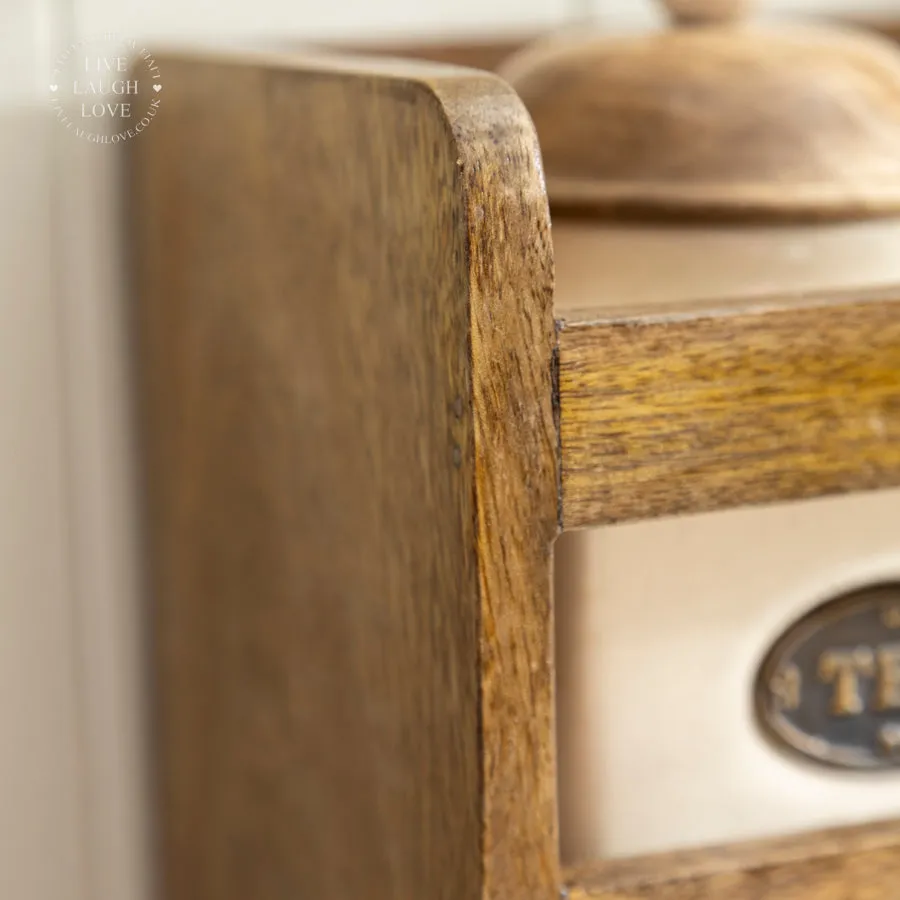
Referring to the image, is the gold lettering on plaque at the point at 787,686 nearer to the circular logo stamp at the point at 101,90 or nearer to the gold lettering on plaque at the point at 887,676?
the gold lettering on plaque at the point at 887,676

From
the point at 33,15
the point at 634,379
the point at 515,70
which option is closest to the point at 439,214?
→ the point at 634,379

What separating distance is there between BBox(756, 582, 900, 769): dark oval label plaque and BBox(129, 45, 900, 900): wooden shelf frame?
32 mm

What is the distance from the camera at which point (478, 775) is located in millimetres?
315

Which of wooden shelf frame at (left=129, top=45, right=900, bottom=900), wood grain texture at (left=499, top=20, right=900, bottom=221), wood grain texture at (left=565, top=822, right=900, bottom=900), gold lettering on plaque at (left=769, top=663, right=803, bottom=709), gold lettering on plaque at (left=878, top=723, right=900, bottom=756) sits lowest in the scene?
wood grain texture at (left=565, top=822, right=900, bottom=900)

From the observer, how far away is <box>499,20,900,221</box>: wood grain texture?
0.36 m

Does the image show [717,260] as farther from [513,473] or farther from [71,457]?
[71,457]

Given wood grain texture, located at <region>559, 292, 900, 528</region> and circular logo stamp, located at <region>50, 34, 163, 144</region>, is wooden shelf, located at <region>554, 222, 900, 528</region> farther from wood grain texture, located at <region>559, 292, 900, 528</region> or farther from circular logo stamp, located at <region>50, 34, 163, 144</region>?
circular logo stamp, located at <region>50, 34, 163, 144</region>

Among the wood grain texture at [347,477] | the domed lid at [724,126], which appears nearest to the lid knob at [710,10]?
the domed lid at [724,126]

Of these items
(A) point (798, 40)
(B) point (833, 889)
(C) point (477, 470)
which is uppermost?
(A) point (798, 40)

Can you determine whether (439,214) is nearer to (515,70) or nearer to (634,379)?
(634,379)

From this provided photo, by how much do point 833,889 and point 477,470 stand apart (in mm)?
150

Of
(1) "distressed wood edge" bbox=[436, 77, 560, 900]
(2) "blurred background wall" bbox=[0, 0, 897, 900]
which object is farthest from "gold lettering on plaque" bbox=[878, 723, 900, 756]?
(2) "blurred background wall" bbox=[0, 0, 897, 900]

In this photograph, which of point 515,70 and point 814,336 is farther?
point 515,70

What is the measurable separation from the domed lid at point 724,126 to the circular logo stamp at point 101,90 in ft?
0.63
